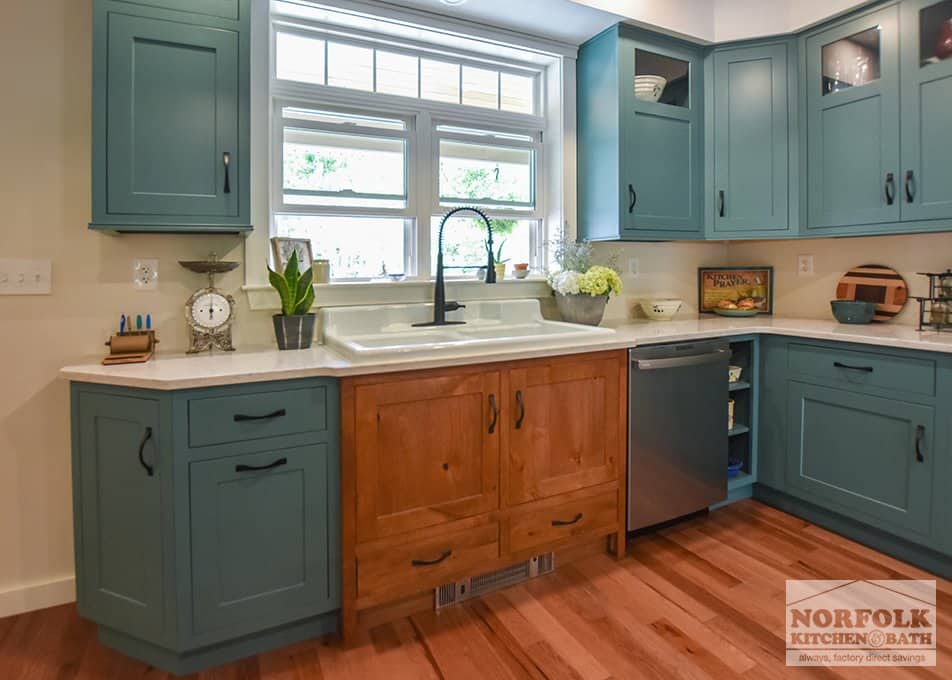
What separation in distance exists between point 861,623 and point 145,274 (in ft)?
9.26

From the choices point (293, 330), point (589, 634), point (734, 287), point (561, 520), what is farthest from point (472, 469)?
point (734, 287)

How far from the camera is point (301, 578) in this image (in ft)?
5.68

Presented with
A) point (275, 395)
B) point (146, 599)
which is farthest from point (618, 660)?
point (146, 599)

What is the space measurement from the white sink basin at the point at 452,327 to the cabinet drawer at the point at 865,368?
1039mm

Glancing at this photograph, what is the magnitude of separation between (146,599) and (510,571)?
123 cm

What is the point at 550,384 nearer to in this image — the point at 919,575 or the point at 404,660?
the point at 404,660

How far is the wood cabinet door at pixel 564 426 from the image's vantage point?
2012 millimetres

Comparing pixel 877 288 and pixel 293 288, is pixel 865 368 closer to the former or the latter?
pixel 877 288

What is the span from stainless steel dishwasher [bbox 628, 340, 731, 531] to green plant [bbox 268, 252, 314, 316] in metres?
1.33

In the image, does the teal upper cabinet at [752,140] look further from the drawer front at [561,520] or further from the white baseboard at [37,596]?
the white baseboard at [37,596]

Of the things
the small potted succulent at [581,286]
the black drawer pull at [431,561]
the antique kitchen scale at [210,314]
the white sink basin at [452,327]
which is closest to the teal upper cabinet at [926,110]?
the small potted succulent at [581,286]

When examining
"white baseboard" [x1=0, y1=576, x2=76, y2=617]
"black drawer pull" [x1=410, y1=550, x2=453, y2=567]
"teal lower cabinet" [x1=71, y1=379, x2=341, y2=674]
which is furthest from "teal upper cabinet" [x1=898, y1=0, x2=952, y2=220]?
"white baseboard" [x1=0, y1=576, x2=76, y2=617]

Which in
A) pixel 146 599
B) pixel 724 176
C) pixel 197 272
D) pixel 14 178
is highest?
pixel 724 176

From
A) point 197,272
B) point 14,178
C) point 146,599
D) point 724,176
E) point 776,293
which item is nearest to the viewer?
point 146,599
